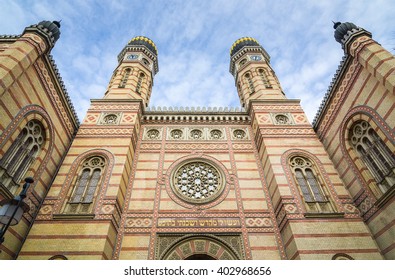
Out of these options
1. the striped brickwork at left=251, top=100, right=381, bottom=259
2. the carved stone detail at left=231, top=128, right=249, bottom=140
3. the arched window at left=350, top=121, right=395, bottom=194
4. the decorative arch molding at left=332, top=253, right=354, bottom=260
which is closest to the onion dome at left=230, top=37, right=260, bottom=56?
the striped brickwork at left=251, top=100, right=381, bottom=259

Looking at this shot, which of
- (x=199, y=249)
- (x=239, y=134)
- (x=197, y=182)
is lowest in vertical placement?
(x=199, y=249)

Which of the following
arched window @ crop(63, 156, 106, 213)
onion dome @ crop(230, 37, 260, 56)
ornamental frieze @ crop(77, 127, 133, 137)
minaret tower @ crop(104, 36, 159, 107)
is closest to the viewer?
arched window @ crop(63, 156, 106, 213)

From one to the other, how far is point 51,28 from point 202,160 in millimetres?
8038

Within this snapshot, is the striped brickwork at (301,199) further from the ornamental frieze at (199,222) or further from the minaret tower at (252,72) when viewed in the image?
the minaret tower at (252,72)

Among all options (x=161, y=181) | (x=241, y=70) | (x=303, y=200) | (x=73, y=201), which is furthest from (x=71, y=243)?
(x=241, y=70)

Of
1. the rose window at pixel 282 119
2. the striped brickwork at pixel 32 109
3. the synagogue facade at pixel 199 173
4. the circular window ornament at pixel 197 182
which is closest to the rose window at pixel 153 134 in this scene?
the synagogue facade at pixel 199 173

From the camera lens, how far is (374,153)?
8.35 meters

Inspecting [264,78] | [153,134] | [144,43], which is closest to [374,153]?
[264,78]

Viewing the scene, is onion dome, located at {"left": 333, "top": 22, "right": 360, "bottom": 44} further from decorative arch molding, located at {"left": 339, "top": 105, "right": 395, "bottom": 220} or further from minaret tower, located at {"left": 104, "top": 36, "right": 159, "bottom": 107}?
minaret tower, located at {"left": 104, "top": 36, "right": 159, "bottom": 107}

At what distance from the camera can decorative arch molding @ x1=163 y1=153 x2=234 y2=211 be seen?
948 centimetres

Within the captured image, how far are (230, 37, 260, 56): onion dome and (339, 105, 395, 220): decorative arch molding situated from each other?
34.5ft

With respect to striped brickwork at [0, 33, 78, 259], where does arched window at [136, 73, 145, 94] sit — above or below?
above

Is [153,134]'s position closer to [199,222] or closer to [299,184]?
[199,222]

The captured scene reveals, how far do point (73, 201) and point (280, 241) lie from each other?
7.55 m
